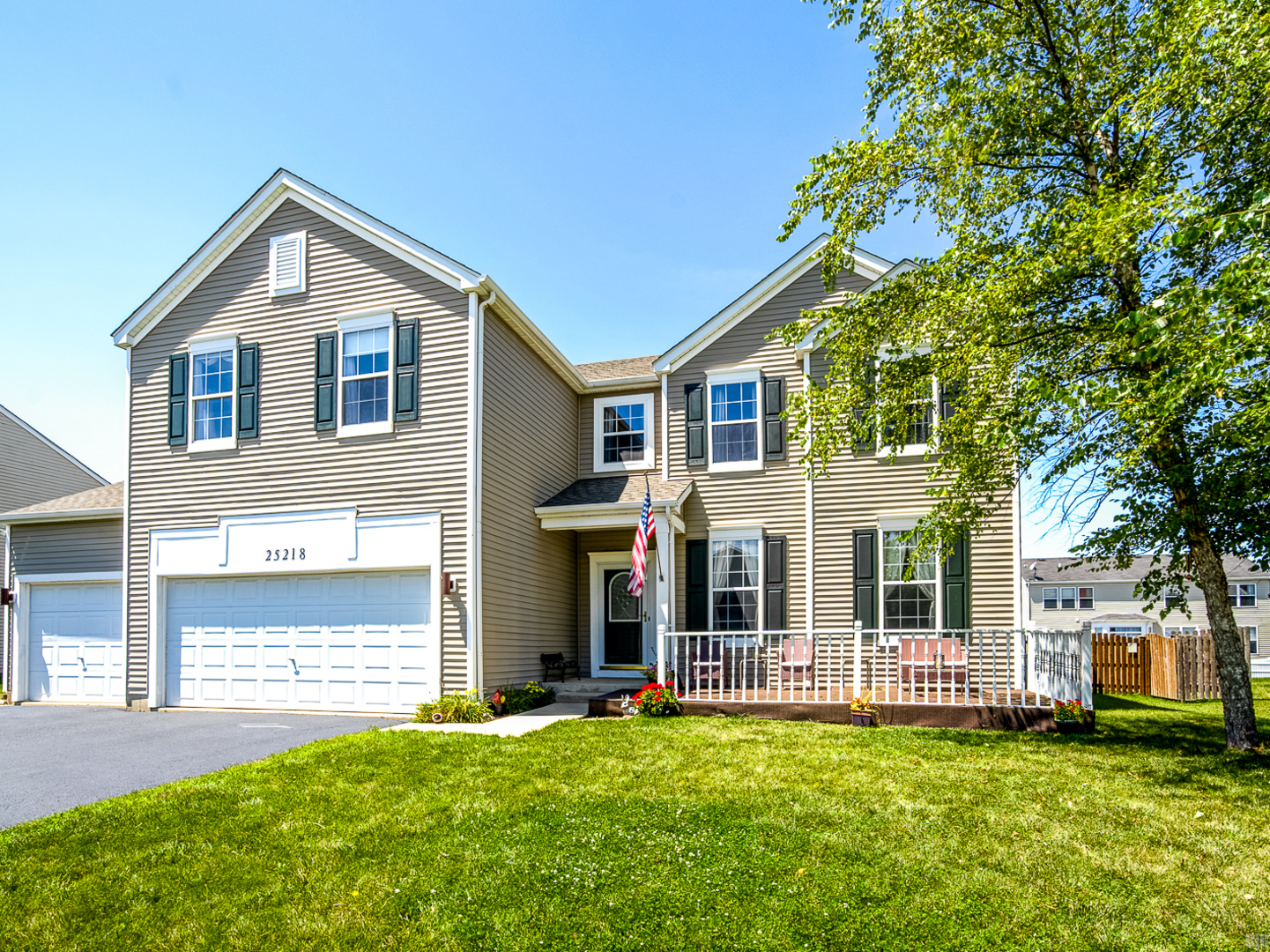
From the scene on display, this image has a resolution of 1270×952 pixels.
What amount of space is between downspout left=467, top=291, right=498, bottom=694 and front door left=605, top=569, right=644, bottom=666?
3857mm

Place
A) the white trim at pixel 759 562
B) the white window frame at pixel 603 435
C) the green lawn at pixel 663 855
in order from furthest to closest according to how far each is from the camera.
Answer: the white window frame at pixel 603 435
the white trim at pixel 759 562
the green lawn at pixel 663 855

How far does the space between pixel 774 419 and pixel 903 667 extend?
464 centimetres

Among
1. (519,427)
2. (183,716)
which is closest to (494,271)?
(519,427)

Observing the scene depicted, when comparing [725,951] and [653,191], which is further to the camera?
[653,191]

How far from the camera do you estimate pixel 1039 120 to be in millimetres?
8938

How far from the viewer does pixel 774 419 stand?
565 inches

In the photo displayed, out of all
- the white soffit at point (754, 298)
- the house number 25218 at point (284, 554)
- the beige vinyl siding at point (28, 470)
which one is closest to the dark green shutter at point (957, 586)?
the white soffit at point (754, 298)

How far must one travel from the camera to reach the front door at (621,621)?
49.7ft

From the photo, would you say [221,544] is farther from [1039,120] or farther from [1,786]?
[1039,120]

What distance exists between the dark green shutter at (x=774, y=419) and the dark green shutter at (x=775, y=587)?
1.52 metres

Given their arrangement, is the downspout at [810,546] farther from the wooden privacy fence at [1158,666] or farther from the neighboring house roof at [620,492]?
the wooden privacy fence at [1158,666]

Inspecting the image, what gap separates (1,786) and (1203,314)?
11.5 m

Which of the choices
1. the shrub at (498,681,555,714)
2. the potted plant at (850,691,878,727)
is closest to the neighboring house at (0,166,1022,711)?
the shrub at (498,681,555,714)

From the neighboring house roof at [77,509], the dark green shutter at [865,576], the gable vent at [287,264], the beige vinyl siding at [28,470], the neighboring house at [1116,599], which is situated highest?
the gable vent at [287,264]
